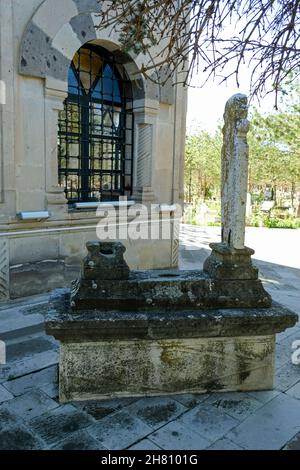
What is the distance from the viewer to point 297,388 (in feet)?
10.4

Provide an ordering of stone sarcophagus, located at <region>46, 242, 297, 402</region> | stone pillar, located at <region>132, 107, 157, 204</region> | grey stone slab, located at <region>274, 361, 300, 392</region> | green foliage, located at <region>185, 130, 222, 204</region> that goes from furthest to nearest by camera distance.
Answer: green foliage, located at <region>185, 130, 222, 204</region>, stone pillar, located at <region>132, 107, 157, 204</region>, grey stone slab, located at <region>274, 361, 300, 392</region>, stone sarcophagus, located at <region>46, 242, 297, 402</region>

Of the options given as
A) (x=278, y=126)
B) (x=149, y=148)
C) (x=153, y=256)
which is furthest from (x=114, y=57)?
(x=278, y=126)

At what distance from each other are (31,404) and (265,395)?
1765 mm

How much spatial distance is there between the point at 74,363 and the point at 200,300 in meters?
Result: 1.05

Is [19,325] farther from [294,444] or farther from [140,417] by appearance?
[294,444]

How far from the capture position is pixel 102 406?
2.80 metres

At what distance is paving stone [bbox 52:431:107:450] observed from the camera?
92.6 inches

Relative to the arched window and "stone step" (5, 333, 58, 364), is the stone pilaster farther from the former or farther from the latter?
"stone step" (5, 333, 58, 364)

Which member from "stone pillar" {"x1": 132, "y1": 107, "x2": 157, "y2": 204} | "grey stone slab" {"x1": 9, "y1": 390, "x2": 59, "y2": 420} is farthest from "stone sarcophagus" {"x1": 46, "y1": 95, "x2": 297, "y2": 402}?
"stone pillar" {"x1": 132, "y1": 107, "x2": 157, "y2": 204}

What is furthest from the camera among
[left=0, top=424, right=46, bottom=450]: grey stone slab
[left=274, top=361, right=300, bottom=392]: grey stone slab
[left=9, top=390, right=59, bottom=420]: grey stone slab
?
[left=274, top=361, right=300, bottom=392]: grey stone slab

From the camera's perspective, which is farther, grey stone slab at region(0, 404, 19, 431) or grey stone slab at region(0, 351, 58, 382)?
grey stone slab at region(0, 351, 58, 382)

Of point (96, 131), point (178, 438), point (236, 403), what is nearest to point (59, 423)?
point (178, 438)
